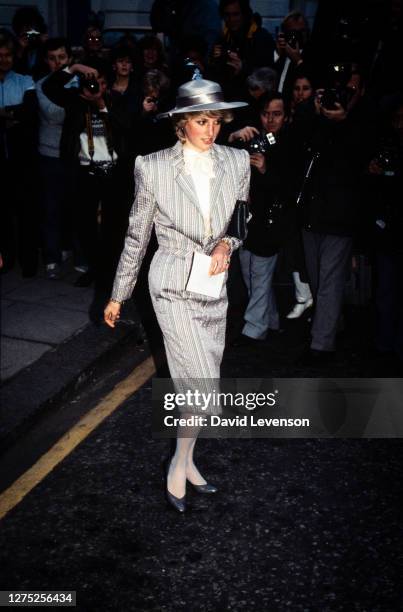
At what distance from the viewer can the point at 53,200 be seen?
8.00 metres

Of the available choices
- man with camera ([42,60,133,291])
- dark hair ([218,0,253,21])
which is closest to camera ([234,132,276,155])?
man with camera ([42,60,133,291])

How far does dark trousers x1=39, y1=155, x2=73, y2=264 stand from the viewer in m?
7.88

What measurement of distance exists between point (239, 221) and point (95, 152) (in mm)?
3437

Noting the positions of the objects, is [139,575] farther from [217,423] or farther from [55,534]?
[217,423]

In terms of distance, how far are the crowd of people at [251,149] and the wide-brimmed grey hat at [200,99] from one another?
5.90 feet

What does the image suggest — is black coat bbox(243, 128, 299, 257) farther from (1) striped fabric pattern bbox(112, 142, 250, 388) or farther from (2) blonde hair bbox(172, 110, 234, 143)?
(2) blonde hair bbox(172, 110, 234, 143)

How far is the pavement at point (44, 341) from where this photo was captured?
5.33 metres

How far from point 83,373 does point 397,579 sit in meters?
2.76

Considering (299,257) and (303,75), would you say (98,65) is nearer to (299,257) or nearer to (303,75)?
(303,75)

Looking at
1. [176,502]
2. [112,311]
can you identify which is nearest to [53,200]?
[112,311]

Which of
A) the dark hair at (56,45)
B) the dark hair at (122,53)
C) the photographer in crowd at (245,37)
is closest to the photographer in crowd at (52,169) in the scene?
the dark hair at (56,45)

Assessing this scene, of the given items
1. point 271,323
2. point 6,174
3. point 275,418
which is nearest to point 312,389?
point 275,418

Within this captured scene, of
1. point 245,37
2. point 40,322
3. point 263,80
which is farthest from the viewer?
point 245,37

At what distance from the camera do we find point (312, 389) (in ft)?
18.8
